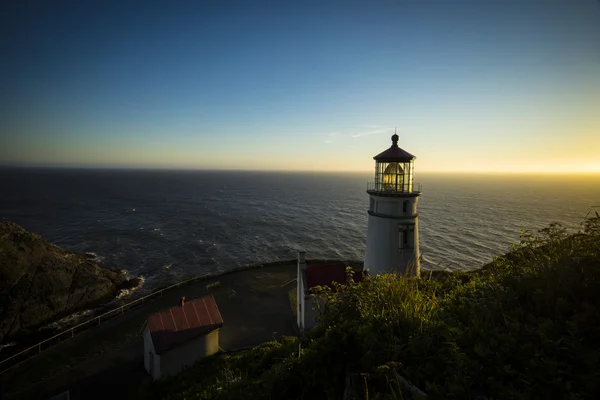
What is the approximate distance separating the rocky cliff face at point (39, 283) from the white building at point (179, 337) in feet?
54.2

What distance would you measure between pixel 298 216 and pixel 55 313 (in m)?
51.0

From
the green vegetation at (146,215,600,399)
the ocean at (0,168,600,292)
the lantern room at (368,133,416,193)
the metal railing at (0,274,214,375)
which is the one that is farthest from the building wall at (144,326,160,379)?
the ocean at (0,168,600,292)

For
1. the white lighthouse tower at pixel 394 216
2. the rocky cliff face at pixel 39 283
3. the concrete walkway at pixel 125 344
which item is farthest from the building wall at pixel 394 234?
the rocky cliff face at pixel 39 283

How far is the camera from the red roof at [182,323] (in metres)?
13.4

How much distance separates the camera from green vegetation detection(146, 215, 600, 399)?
238 centimetres

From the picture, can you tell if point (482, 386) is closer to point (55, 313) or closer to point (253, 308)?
point (253, 308)

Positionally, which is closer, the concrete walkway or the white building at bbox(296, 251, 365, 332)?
→ the concrete walkway

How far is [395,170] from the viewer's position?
14.6 metres

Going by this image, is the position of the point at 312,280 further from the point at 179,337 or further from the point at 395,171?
the point at 395,171

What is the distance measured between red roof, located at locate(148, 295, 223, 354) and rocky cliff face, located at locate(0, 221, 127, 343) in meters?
17.4

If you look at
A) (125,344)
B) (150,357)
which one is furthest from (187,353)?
(125,344)

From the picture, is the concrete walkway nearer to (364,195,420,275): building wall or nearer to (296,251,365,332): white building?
(296,251,365,332): white building

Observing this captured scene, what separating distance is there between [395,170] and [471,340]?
12459mm

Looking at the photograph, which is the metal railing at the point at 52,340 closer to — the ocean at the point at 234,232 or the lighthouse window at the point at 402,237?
the ocean at the point at 234,232
